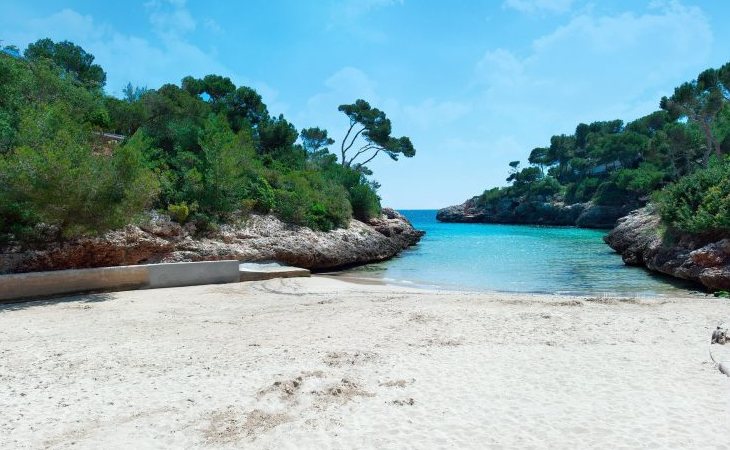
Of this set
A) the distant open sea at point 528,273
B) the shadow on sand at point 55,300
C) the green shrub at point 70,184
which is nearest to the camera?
the shadow on sand at point 55,300

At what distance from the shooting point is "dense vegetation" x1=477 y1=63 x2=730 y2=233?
21484mm

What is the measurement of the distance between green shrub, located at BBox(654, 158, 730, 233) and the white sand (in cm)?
849

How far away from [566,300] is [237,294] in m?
10.2

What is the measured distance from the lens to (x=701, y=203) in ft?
68.6

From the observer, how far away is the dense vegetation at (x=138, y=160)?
46.7 ft

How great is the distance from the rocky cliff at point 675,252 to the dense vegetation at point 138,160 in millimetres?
17684

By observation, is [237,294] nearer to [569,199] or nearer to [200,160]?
[200,160]

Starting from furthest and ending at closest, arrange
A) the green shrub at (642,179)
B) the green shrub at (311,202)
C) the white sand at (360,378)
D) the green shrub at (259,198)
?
the green shrub at (642,179) < the green shrub at (311,202) < the green shrub at (259,198) < the white sand at (360,378)

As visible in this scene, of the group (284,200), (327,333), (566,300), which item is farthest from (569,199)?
(327,333)

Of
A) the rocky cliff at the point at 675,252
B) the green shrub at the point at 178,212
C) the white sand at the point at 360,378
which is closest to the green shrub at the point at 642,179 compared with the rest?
the rocky cliff at the point at 675,252

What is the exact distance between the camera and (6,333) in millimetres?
9367

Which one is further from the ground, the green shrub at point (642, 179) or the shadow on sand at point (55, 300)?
the green shrub at point (642, 179)

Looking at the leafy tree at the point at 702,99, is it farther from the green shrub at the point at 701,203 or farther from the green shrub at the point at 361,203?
the green shrub at the point at 361,203

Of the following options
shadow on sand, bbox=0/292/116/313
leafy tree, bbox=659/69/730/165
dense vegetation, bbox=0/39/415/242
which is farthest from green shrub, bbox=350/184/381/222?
leafy tree, bbox=659/69/730/165
